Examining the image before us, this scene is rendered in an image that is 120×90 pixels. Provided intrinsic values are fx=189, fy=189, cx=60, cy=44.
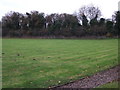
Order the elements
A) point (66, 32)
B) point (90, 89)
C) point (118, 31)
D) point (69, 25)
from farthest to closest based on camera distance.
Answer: point (69, 25) < point (66, 32) < point (118, 31) < point (90, 89)

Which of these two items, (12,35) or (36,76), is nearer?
(36,76)

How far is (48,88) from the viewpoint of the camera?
677cm

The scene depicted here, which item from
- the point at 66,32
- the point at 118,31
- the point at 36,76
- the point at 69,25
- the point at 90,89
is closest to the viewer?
the point at 90,89

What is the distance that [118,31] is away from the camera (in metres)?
57.8

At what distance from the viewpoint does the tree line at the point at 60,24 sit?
59994 millimetres

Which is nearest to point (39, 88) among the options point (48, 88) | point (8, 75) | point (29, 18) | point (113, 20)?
point (48, 88)

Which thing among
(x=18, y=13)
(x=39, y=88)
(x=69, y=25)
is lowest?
(x=39, y=88)

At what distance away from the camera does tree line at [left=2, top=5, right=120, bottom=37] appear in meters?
60.0

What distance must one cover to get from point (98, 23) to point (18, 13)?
1206 inches

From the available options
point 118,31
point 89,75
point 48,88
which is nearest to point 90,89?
point 48,88

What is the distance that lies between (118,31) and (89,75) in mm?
51985

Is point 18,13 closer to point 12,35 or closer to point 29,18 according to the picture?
point 29,18

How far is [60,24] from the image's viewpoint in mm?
68750

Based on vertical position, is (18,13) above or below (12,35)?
above
